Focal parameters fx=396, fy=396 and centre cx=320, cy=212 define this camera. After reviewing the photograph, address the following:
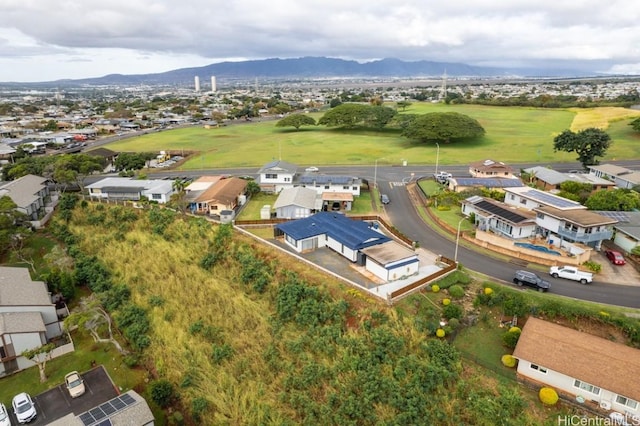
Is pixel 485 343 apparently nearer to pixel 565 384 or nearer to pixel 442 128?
pixel 565 384

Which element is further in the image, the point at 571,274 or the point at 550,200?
the point at 550,200

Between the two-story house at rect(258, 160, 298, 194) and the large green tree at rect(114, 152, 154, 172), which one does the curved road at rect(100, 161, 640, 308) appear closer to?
the large green tree at rect(114, 152, 154, 172)

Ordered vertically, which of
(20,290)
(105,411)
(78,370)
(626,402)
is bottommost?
(78,370)

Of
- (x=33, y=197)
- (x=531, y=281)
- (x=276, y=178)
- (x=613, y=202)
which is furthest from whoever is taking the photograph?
(x=276, y=178)

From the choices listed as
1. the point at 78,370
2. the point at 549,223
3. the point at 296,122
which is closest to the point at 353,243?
the point at 549,223

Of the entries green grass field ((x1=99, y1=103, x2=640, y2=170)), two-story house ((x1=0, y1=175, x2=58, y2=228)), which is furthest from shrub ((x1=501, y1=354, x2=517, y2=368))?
two-story house ((x1=0, y1=175, x2=58, y2=228))
